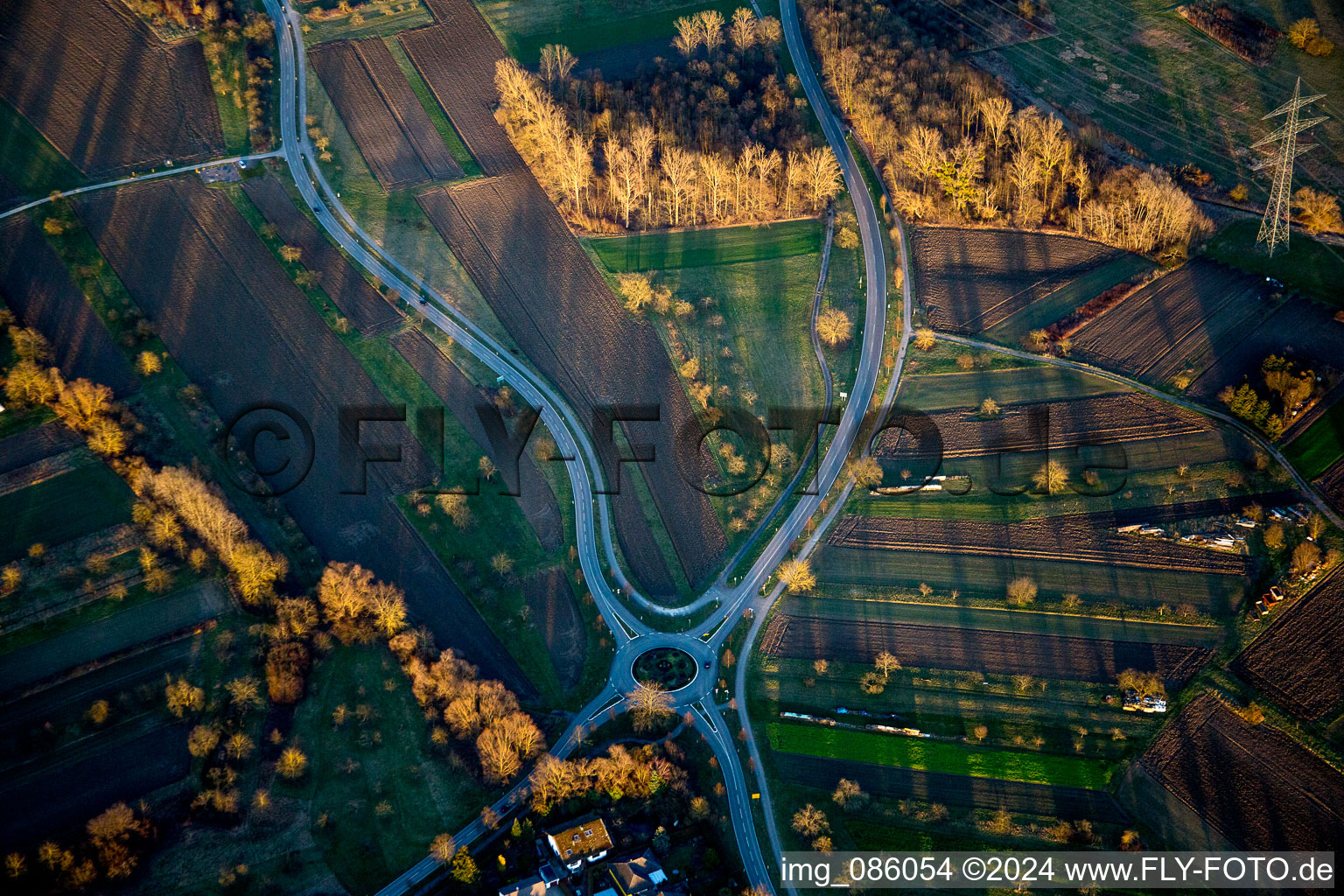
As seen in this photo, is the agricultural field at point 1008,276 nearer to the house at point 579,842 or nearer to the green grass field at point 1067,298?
the green grass field at point 1067,298

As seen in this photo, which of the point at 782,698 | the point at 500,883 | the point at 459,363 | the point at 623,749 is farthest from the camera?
the point at 459,363

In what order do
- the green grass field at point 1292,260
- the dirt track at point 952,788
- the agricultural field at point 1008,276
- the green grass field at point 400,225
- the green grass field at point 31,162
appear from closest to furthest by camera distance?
1. the dirt track at point 952,788
2. the green grass field at point 1292,260
3. the agricultural field at point 1008,276
4. the green grass field at point 400,225
5. the green grass field at point 31,162

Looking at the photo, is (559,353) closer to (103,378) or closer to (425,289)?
(425,289)

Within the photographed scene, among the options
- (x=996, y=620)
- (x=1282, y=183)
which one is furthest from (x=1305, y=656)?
(x=1282, y=183)

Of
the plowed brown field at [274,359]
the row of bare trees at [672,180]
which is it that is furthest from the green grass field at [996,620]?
the row of bare trees at [672,180]

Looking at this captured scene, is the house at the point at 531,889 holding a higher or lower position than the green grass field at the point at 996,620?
lower

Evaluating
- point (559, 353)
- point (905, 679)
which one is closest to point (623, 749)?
point (905, 679)
